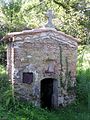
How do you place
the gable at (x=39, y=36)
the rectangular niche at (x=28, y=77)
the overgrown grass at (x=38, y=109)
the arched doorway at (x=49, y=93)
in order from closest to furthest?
the overgrown grass at (x=38, y=109)
the gable at (x=39, y=36)
the rectangular niche at (x=28, y=77)
the arched doorway at (x=49, y=93)

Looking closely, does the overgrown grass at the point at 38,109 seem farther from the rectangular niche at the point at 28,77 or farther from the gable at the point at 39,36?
the gable at the point at 39,36

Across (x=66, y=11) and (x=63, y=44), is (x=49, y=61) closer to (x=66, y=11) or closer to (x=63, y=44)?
(x=63, y=44)

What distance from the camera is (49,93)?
12930 millimetres

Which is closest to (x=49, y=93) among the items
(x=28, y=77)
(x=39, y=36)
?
(x=28, y=77)

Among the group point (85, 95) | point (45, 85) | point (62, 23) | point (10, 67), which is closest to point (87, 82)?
point (85, 95)

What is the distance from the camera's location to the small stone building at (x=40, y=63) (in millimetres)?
11695

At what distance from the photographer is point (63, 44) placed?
12320mm

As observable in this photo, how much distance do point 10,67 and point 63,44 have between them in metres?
2.08

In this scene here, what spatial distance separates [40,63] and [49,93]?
5.11ft

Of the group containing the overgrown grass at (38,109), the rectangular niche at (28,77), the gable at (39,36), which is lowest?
the overgrown grass at (38,109)

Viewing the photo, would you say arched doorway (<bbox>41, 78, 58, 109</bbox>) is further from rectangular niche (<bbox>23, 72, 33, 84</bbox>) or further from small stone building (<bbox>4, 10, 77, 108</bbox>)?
rectangular niche (<bbox>23, 72, 33, 84</bbox>)

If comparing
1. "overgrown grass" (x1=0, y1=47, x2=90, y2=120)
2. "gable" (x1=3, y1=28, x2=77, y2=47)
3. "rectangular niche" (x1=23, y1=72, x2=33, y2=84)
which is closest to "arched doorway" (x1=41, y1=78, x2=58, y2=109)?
"overgrown grass" (x1=0, y1=47, x2=90, y2=120)

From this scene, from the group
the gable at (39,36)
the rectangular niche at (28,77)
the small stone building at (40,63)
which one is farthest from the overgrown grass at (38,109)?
the gable at (39,36)

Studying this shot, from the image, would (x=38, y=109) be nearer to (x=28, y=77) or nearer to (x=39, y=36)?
(x=28, y=77)
